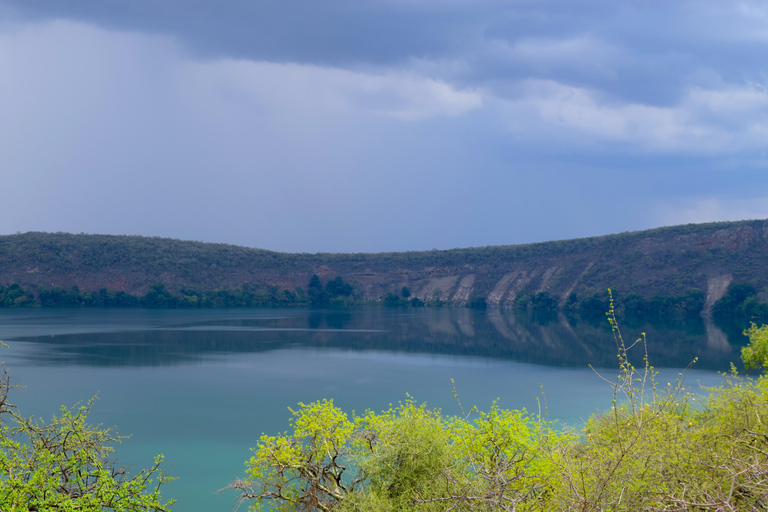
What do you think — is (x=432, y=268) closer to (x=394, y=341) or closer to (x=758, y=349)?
(x=394, y=341)

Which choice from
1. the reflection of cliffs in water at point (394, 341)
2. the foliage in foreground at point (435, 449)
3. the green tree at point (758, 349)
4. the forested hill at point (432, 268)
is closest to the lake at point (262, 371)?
the reflection of cliffs in water at point (394, 341)

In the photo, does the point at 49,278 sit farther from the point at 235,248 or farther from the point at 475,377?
the point at 475,377

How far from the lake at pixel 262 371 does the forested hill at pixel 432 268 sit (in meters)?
22.1

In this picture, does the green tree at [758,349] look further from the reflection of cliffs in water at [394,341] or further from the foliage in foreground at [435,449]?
the reflection of cliffs in water at [394,341]

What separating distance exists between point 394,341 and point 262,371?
16111 millimetres

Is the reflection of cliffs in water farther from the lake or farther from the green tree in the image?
the green tree

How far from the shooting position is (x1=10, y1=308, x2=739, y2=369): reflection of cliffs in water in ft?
119

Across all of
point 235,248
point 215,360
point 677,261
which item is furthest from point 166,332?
point 677,261

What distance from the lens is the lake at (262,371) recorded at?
1892 cm

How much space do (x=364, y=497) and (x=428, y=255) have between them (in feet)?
327

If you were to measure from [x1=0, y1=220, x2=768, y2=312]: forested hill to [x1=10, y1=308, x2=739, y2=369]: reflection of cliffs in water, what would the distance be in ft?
75.6

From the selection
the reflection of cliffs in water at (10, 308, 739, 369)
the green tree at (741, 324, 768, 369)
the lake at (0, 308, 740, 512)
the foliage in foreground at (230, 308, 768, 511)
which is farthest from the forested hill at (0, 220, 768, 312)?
the foliage in foreground at (230, 308, 768, 511)

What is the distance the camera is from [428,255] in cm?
10862

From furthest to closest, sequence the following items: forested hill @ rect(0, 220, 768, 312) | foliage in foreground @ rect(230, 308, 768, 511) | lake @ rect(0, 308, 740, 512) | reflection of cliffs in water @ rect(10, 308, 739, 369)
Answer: forested hill @ rect(0, 220, 768, 312) → reflection of cliffs in water @ rect(10, 308, 739, 369) → lake @ rect(0, 308, 740, 512) → foliage in foreground @ rect(230, 308, 768, 511)
